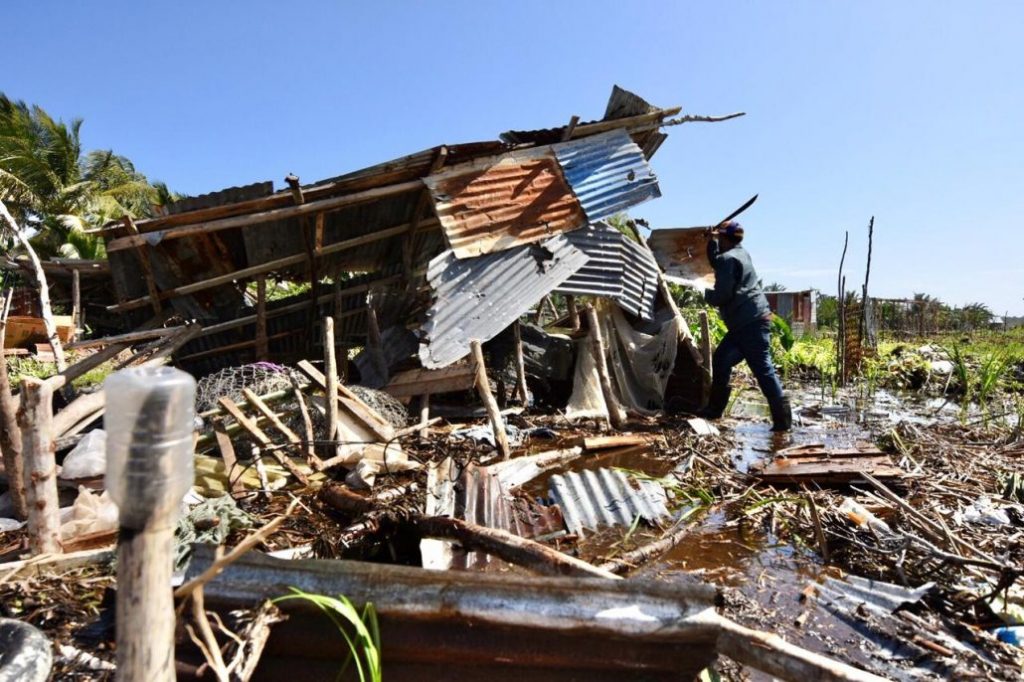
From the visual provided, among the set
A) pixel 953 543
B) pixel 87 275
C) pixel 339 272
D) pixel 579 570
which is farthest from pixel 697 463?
pixel 87 275

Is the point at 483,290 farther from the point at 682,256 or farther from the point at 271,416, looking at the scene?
the point at 682,256

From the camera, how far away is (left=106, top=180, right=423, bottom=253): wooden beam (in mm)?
5734

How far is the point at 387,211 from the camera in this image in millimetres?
7098

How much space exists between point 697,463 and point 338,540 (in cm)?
334

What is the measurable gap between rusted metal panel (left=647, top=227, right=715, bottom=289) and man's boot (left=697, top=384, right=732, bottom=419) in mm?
2114

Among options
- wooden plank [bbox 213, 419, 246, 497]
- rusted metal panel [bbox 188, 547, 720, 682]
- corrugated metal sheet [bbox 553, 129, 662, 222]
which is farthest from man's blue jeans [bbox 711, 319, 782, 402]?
wooden plank [bbox 213, 419, 246, 497]

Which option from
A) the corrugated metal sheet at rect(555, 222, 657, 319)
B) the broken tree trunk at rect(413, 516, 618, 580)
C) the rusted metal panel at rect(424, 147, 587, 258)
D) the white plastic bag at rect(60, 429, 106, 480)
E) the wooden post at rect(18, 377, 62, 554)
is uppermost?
the rusted metal panel at rect(424, 147, 587, 258)

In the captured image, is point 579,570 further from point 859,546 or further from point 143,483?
point 859,546

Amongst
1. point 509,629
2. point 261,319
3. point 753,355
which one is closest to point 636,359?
point 753,355

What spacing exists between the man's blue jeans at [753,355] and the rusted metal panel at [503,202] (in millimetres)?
2595

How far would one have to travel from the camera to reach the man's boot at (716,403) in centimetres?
723

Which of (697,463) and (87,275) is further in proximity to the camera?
(87,275)

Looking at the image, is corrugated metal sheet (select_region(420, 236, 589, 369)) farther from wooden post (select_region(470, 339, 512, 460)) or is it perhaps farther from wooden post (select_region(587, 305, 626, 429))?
wooden post (select_region(470, 339, 512, 460))

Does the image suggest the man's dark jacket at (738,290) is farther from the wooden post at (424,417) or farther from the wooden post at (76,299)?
→ the wooden post at (76,299)
